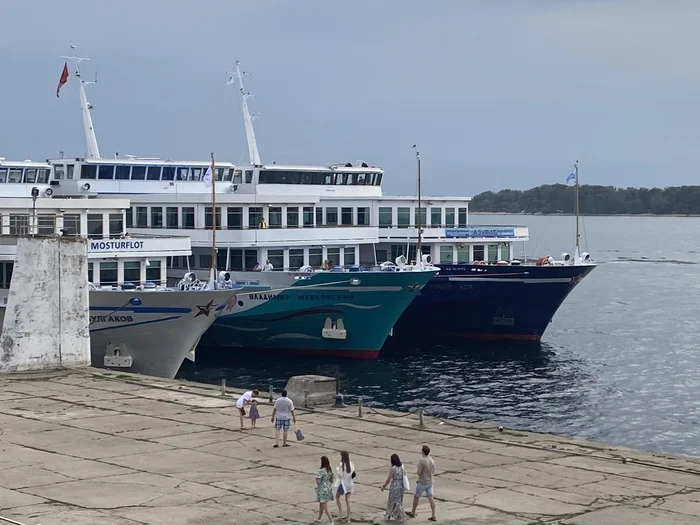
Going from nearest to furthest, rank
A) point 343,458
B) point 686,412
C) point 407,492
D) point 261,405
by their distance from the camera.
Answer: point 343,458 < point 407,492 < point 261,405 < point 686,412

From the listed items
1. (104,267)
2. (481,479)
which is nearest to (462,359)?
(104,267)

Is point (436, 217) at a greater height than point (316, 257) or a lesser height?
greater

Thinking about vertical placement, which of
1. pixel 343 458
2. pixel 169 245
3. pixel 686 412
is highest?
pixel 169 245

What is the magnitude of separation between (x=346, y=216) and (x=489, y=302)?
7.84 m

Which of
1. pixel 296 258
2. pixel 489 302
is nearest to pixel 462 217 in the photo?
pixel 489 302

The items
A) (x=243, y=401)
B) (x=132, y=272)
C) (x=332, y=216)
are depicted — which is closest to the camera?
(x=243, y=401)

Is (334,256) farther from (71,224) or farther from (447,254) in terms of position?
(71,224)

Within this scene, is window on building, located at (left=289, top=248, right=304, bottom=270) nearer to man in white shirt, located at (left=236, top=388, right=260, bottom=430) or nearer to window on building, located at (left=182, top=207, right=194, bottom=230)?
window on building, located at (left=182, top=207, right=194, bottom=230)

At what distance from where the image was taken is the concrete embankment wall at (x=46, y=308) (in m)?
32.7

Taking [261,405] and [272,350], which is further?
[272,350]

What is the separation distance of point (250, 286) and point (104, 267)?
8.47 meters

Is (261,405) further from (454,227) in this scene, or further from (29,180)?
(454,227)

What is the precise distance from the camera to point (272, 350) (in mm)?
51812

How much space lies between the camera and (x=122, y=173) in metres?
54.4
